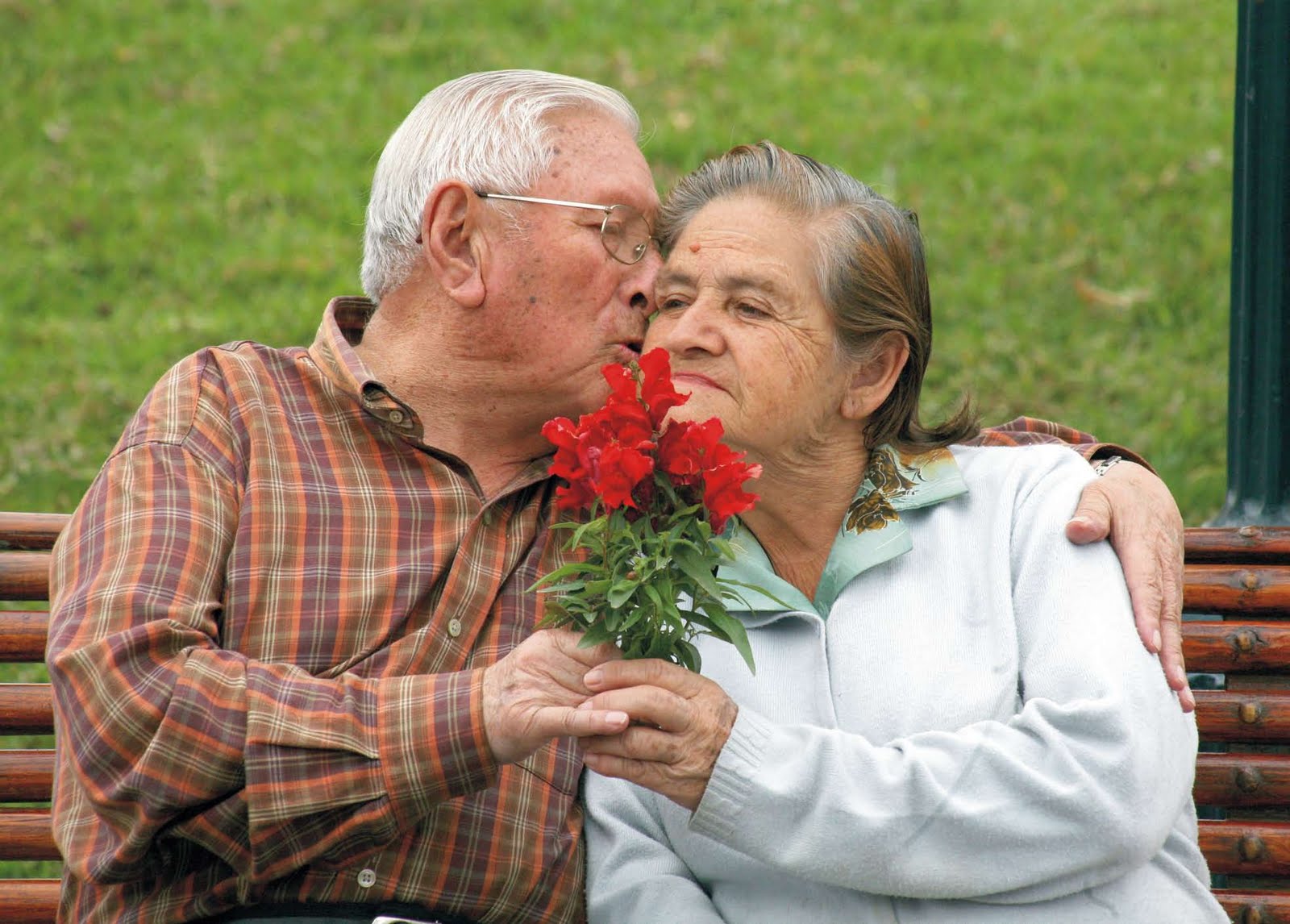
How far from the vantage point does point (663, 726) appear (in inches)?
111

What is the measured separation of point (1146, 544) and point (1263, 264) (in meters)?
1.30

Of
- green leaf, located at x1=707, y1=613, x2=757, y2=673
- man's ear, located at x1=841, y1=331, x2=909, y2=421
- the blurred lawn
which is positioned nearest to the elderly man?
green leaf, located at x1=707, y1=613, x2=757, y2=673

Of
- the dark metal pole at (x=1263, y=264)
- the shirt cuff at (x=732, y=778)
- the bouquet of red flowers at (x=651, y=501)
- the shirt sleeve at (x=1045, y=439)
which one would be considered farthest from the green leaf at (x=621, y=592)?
the dark metal pole at (x=1263, y=264)

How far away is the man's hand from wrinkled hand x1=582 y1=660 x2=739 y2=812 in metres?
0.87

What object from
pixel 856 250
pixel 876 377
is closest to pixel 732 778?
pixel 876 377

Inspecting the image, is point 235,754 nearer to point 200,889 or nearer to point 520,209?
point 200,889

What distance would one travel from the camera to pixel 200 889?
3.16 metres

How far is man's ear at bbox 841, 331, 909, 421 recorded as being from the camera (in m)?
3.57

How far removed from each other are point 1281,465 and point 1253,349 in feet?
1.04

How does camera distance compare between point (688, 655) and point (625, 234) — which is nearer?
point (688, 655)

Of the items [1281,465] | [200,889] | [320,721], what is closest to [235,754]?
[320,721]

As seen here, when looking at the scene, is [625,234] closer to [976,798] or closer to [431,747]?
[431,747]

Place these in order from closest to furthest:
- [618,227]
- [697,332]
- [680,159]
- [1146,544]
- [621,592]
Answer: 1. [621,592]
2. [1146,544]
3. [697,332]
4. [618,227]
5. [680,159]

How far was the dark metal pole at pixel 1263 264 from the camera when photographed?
4125 millimetres
